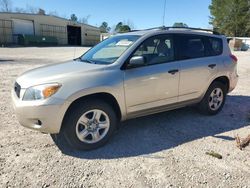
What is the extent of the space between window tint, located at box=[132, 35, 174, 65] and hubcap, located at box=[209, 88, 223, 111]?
4.87 ft

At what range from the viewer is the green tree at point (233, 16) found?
49.3 metres

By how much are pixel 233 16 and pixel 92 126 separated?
181 feet

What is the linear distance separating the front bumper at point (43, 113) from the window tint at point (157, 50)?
1529 millimetres

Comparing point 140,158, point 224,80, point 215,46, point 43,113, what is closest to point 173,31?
point 215,46

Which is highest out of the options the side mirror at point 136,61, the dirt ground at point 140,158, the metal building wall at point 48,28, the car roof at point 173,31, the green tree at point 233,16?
the green tree at point 233,16

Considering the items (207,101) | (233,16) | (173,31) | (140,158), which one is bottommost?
(140,158)

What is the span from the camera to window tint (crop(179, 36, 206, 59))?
15.2 feet

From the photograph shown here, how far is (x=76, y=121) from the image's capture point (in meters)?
3.53

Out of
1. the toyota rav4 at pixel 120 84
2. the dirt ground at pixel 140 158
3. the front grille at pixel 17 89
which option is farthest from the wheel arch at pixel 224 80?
the front grille at pixel 17 89

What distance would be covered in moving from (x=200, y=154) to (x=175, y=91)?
1.27 meters

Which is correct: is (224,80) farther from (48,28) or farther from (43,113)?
(48,28)

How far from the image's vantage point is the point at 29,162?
3387 millimetres

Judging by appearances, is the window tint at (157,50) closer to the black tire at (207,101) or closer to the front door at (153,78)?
the front door at (153,78)

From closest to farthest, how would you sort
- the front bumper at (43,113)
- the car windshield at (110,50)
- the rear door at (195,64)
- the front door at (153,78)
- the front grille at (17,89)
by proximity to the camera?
1. the front bumper at (43,113)
2. the front grille at (17,89)
3. the front door at (153,78)
4. the car windshield at (110,50)
5. the rear door at (195,64)
